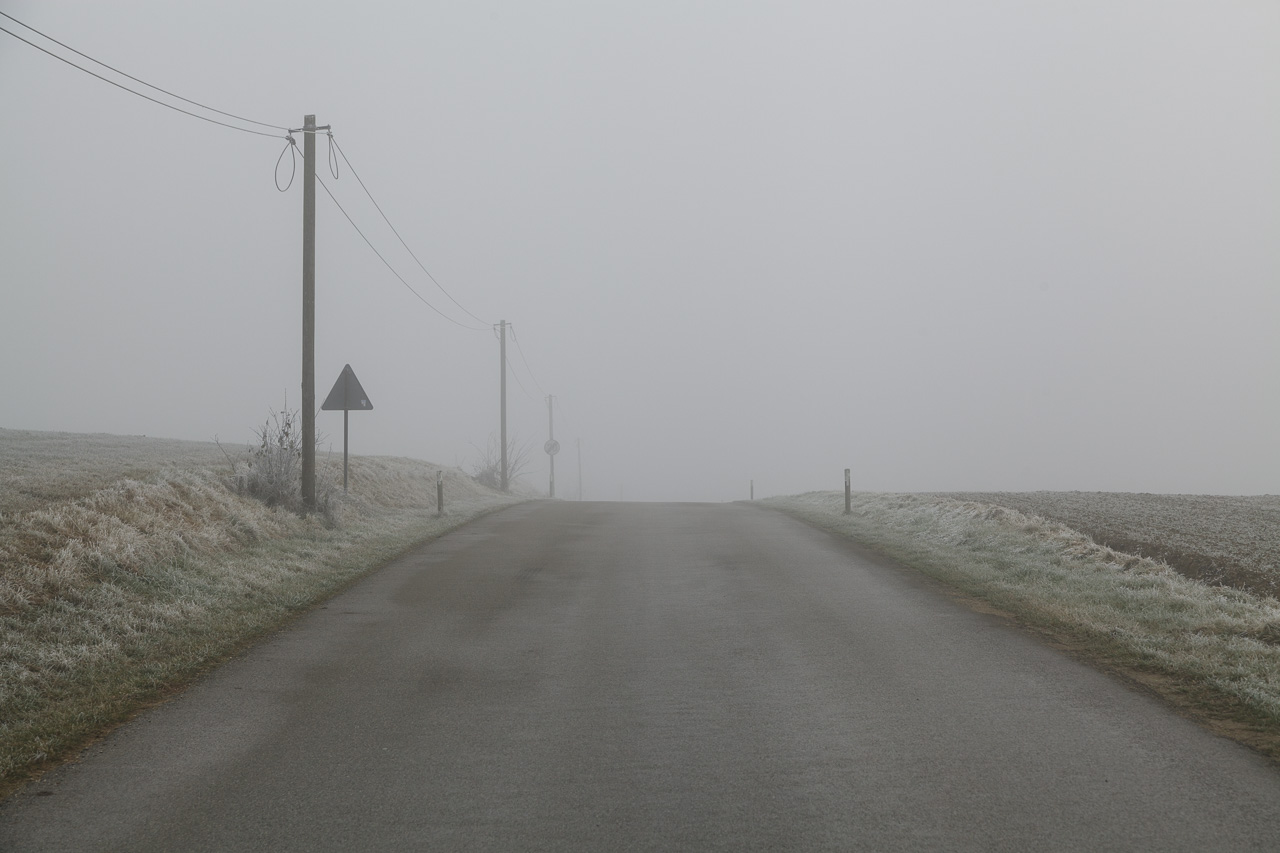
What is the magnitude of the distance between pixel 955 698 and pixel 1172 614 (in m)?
3.73

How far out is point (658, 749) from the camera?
206 inches

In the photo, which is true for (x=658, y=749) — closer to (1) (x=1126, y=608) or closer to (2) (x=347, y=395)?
(1) (x=1126, y=608)

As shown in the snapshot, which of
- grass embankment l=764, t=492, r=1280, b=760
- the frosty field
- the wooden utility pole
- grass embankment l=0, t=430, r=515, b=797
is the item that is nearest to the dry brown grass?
the frosty field

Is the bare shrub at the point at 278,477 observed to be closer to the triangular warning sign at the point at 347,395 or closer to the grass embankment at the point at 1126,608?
the triangular warning sign at the point at 347,395

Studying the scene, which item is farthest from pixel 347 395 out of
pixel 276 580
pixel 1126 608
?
pixel 1126 608

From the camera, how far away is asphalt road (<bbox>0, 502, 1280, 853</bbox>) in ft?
13.6

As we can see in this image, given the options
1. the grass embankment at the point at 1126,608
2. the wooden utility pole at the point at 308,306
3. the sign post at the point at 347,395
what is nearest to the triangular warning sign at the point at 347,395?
the sign post at the point at 347,395

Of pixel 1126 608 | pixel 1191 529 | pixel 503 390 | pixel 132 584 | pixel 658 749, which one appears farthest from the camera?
pixel 503 390

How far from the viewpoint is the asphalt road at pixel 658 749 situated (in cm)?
416

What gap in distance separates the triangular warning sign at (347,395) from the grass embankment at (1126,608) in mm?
10532

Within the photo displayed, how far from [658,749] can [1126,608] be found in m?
6.19

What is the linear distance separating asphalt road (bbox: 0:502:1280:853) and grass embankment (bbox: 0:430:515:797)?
436mm

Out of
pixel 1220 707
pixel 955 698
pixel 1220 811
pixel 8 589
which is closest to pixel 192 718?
pixel 8 589

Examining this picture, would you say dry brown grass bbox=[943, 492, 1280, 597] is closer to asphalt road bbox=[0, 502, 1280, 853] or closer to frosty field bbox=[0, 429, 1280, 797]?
frosty field bbox=[0, 429, 1280, 797]
